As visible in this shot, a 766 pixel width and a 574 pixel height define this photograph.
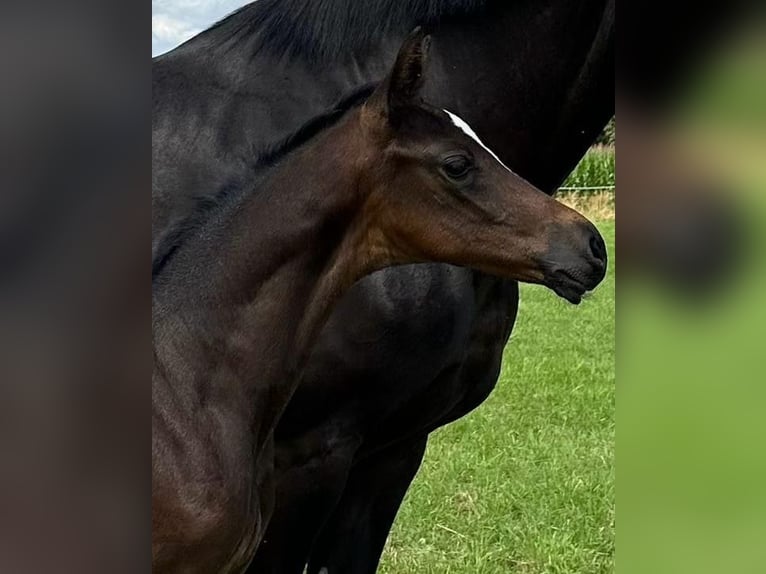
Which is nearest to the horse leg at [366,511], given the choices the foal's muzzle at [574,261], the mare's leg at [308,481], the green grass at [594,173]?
the mare's leg at [308,481]

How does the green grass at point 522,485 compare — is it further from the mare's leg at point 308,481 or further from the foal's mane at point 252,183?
the foal's mane at point 252,183

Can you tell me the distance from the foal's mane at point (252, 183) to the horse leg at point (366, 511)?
73 centimetres

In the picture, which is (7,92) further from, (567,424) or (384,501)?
(567,424)

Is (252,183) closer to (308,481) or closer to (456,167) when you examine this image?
(456,167)

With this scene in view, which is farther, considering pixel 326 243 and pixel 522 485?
pixel 522 485

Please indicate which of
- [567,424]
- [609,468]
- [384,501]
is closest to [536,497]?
[609,468]

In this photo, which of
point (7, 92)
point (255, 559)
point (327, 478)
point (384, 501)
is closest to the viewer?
point (7, 92)

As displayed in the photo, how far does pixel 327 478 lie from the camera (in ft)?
6.43

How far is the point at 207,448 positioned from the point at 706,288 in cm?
107

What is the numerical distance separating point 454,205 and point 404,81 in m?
0.24

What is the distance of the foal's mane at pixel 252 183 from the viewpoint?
5.82 ft

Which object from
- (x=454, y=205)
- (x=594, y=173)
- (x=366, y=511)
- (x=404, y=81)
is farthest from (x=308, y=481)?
(x=594, y=173)

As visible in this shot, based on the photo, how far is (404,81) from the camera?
1.70 metres

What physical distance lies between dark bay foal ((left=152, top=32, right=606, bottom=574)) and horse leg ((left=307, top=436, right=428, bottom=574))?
1.73ft
